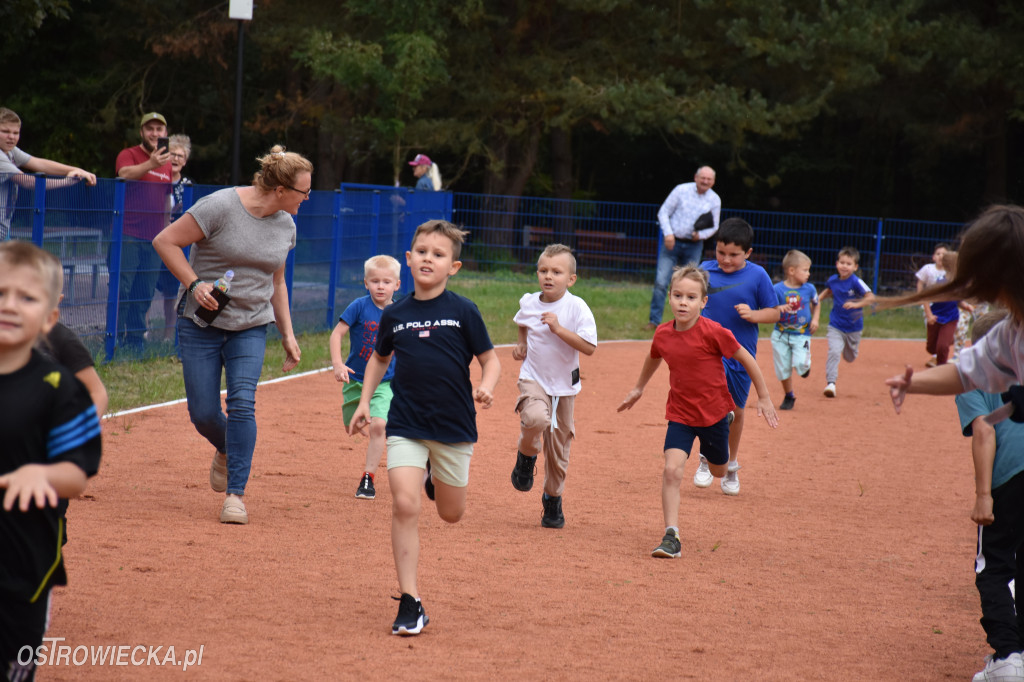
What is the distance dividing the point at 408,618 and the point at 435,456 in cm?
70

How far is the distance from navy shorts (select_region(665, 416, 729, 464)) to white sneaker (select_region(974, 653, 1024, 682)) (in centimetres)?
227

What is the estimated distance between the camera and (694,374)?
21.5ft

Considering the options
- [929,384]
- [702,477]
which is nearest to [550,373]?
[702,477]

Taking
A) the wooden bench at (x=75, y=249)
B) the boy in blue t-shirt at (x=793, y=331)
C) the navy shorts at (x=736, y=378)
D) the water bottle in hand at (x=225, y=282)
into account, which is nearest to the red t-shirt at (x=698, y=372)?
the navy shorts at (x=736, y=378)

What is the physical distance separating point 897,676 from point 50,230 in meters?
8.29

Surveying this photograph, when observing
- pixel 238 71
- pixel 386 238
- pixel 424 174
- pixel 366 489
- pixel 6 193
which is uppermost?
pixel 238 71

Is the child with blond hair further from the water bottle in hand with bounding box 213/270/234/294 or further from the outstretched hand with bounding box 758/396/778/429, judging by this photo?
the outstretched hand with bounding box 758/396/778/429

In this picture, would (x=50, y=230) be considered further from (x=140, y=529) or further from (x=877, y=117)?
(x=877, y=117)

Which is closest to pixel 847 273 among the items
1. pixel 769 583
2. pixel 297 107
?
pixel 769 583

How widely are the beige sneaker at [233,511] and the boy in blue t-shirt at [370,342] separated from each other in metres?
1.06

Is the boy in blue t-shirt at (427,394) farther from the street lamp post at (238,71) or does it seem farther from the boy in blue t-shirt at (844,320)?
the street lamp post at (238,71)

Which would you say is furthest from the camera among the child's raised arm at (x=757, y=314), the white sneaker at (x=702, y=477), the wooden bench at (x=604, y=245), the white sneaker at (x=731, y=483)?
the wooden bench at (x=604, y=245)

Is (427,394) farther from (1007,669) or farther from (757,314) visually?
(757,314)

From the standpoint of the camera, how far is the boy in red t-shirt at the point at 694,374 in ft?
21.2
